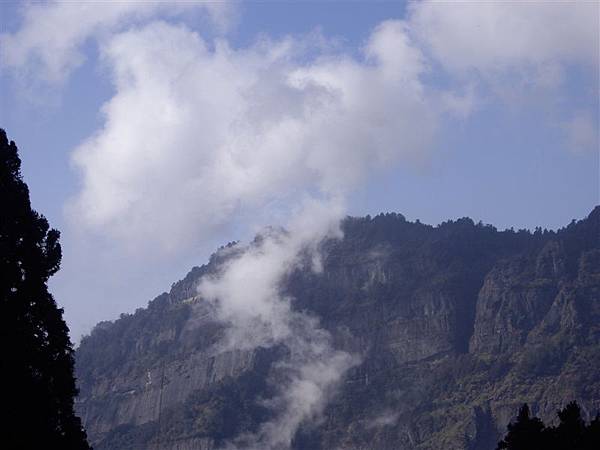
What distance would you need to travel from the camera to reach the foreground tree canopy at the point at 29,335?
40000mm

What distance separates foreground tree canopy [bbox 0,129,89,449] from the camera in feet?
131

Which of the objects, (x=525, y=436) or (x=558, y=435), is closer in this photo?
(x=558, y=435)

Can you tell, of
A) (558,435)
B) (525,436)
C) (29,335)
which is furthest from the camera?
(525,436)

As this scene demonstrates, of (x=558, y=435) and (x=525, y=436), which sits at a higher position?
(x=525, y=436)

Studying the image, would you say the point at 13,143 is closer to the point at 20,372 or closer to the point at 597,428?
the point at 20,372

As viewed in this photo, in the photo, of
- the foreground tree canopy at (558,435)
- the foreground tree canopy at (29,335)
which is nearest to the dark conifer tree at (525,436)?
the foreground tree canopy at (558,435)

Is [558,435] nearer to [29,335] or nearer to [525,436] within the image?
[525,436]

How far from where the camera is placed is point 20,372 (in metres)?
40.6

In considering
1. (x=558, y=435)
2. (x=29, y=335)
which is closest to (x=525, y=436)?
(x=558, y=435)

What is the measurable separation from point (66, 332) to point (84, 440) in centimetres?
461

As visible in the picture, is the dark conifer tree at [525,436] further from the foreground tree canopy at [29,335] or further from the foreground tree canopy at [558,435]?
the foreground tree canopy at [29,335]

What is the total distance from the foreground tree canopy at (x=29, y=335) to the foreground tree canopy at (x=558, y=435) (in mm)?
34977

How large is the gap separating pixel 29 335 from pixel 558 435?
134ft

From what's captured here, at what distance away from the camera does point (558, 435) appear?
69375 millimetres
